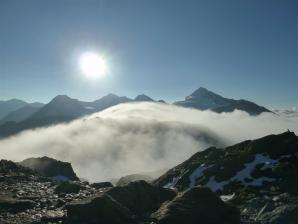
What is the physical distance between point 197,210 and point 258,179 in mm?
47563

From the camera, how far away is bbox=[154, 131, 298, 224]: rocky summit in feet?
197

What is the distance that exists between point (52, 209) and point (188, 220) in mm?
19481

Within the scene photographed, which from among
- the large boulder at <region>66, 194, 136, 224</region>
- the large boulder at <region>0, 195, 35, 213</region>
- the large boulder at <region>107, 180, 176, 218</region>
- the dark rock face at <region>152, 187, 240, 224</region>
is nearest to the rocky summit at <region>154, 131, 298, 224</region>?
the dark rock face at <region>152, 187, 240, 224</region>

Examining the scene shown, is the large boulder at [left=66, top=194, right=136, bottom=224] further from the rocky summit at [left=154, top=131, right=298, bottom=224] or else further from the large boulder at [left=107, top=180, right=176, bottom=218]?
the rocky summit at [left=154, top=131, right=298, bottom=224]

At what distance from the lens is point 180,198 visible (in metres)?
49.9

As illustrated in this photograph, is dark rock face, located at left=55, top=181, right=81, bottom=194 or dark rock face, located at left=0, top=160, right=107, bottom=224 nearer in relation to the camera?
dark rock face, located at left=0, top=160, right=107, bottom=224

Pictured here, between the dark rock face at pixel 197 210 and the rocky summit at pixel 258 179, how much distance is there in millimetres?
4808

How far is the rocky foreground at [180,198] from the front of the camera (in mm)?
47500

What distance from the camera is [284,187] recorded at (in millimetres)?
80312

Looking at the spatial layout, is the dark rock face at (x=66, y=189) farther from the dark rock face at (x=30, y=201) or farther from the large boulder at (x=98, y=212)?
the large boulder at (x=98, y=212)

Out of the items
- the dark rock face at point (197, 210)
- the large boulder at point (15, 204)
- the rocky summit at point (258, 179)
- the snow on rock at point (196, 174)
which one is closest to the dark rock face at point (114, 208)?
the dark rock face at point (197, 210)

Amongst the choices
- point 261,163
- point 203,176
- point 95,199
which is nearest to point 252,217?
point 95,199

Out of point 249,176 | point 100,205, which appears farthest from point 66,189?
point 249,176

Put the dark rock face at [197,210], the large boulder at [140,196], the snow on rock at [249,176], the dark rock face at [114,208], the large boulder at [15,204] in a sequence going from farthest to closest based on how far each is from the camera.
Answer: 1. the snow on rock at [249,176]
2. the large boulder at [140,196]
3. the large boulder at [15,204]
4. the dark rock face at [114,208]
5. the dark rock face at [197,210]
